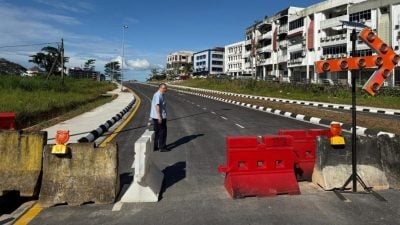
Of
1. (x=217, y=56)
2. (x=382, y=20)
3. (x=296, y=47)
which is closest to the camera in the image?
(x=382, y=20)

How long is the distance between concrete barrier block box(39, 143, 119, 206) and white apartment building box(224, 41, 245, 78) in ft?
381

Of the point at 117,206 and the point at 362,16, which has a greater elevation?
the point at 362,16

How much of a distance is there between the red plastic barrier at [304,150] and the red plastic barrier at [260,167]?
0.54 m

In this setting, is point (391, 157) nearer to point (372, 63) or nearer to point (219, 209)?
point (372, 63)

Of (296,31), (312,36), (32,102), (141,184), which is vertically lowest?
(141,184)

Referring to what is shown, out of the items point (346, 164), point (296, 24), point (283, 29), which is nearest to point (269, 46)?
point (283, 29)

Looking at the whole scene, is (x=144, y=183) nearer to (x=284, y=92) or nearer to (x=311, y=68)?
(x=284, y=92)

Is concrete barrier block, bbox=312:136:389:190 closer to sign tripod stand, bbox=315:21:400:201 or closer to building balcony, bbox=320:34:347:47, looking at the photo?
sign tripod stand, bbox=315:21:400:201

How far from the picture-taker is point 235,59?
130625mm

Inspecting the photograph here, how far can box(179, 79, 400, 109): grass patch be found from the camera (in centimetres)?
3672

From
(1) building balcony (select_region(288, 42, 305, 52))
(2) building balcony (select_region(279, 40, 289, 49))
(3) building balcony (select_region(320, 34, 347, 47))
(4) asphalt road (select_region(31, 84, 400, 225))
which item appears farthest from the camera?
(2) building balcony (select_region(279, 40, 289, 49))

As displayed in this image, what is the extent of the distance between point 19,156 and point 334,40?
61.2 metres

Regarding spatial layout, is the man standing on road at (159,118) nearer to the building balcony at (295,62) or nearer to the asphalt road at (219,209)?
the asphalt road at (219,209)

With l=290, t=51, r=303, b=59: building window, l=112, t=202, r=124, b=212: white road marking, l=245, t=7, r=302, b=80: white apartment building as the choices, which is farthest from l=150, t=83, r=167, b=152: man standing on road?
l=290, t=51, r=303, b=59: building window
